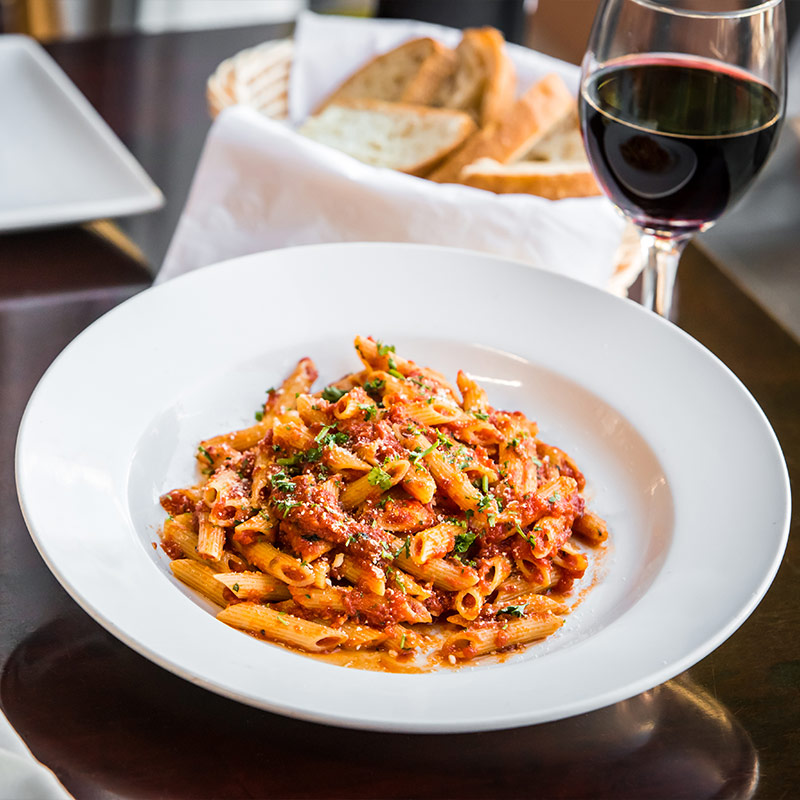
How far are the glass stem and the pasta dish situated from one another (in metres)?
0.49

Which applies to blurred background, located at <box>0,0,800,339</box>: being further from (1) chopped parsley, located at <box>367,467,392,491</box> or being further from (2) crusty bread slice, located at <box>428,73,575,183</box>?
(1) chopped parsley, located at <box>367,467,392,491</box>

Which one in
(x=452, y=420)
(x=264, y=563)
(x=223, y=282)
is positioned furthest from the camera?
→ (x=223, y=282)

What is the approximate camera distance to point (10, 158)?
2586 mm

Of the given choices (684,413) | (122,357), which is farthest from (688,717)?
(122,357)

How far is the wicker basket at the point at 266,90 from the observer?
2234mm

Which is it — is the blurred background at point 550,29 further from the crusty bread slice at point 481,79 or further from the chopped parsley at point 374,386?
the chopped parsley at point 374,386

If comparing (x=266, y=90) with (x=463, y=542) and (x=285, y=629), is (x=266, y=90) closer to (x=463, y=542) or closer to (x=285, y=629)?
(x=463, y=542)

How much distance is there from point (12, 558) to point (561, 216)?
4.03ft

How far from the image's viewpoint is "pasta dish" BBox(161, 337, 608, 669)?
4.42 feet

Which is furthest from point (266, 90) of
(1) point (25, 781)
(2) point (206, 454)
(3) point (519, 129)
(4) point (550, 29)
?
(4) point (550, 29)

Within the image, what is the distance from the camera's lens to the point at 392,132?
2662mm

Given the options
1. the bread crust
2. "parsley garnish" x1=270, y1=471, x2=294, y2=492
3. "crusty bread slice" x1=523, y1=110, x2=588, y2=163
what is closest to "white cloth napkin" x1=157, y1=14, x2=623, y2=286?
"crusty bread slice" x1=523, y1=110, x2=588, y2=163

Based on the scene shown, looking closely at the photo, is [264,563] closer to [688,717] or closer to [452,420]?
[452,420]

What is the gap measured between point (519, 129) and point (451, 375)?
2.79 feet
